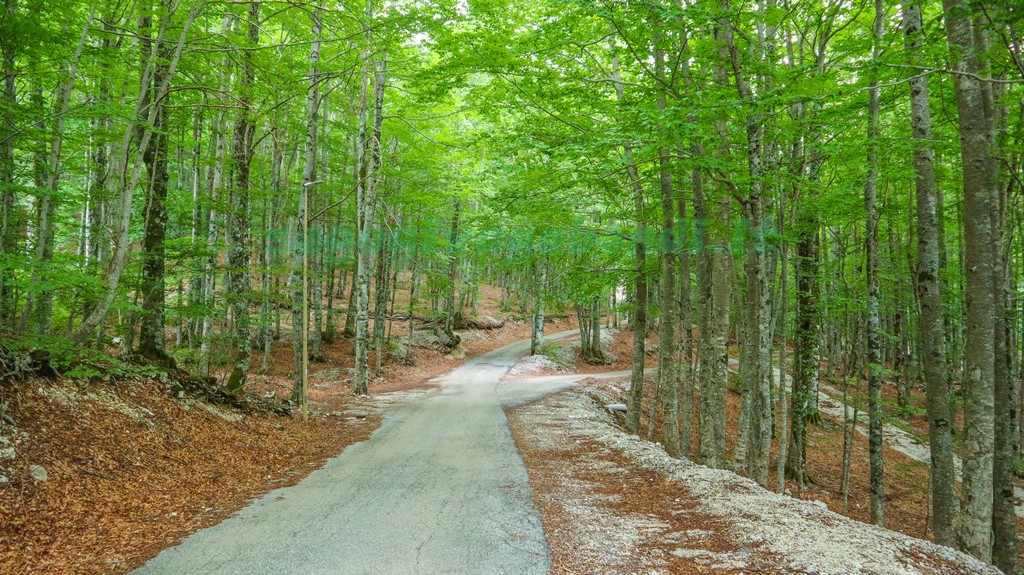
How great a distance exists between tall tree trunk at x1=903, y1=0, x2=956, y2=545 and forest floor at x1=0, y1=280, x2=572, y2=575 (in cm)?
863

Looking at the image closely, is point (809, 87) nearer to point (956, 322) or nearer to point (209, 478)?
point (209, 478)

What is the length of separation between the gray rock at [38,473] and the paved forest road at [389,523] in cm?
171

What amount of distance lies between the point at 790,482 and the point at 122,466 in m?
15.1

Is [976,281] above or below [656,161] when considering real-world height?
below

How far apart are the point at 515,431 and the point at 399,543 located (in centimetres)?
619

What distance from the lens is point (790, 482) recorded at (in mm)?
13250

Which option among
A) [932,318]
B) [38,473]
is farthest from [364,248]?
[932,318]

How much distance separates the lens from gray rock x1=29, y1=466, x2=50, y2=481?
189 inches

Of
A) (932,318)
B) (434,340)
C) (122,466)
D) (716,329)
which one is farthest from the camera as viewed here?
(434,340)

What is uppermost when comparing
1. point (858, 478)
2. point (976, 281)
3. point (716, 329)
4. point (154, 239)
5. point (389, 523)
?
point (154, 239)

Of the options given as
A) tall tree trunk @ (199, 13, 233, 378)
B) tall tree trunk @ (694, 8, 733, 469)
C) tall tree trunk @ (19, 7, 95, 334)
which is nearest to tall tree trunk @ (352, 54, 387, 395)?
tall tree trunk @ (199, 13, 233, 378)

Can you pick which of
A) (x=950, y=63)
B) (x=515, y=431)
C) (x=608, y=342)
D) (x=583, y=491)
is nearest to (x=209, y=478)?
(x=583, y=491)

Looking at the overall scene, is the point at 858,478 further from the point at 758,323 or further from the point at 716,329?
the point at 758,323

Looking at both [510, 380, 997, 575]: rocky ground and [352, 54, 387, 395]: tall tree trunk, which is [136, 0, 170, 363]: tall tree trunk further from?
[510, 380, 997, 575]: rocky ground
